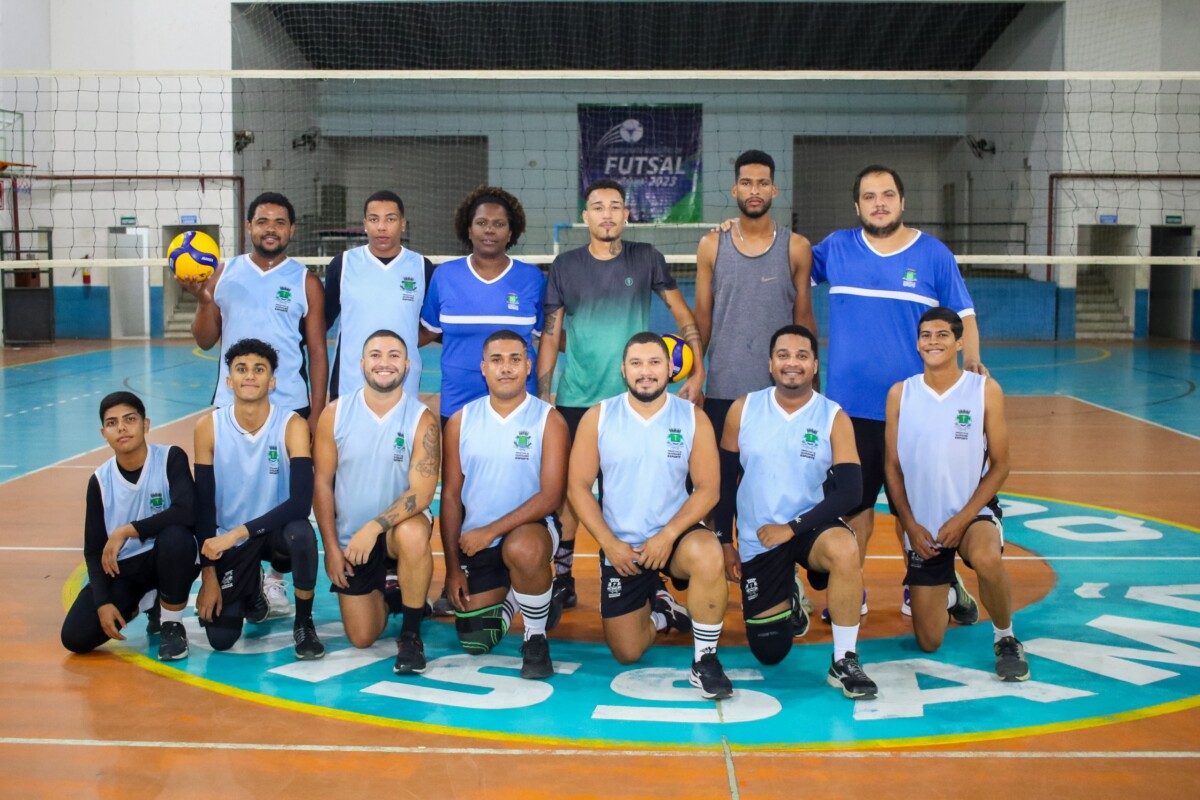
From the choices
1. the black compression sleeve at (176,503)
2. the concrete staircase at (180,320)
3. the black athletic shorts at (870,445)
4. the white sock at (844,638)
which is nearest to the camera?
the white sock at (844,638)

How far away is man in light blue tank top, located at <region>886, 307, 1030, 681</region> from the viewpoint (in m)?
4.54

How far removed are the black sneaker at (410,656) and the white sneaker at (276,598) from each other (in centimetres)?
104

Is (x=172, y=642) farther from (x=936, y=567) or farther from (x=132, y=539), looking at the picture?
(x=936, y=567)

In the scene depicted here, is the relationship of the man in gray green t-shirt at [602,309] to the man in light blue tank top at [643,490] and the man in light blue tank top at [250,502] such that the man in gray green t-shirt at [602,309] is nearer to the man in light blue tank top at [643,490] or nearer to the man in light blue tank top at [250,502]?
the man in light blue tank top at [643,490]

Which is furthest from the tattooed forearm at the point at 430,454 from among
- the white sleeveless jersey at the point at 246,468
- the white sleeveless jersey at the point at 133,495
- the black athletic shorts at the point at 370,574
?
the white sleeveless jersey at the point at 133,495

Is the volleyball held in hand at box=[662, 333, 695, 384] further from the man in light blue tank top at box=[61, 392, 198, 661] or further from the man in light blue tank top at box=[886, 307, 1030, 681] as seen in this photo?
the man in light blue tank top at box=[61, 392, 198, 661]

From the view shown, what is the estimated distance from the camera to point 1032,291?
2261 cm

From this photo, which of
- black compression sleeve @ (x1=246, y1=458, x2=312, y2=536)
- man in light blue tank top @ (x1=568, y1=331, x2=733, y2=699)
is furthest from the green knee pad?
black compression sleeve @ (x1=246, y1=458, x2=312, y2=536)

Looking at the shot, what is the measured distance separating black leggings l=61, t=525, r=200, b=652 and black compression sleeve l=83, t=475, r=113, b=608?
4 centimetres

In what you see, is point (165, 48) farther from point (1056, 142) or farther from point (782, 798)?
point (782, 798)

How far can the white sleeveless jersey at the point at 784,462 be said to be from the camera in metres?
4.55

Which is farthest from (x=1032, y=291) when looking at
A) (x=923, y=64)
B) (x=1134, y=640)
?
(x=1134, y=640)

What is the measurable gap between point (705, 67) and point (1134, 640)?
22871 millimetres

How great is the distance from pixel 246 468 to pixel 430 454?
0.78m
